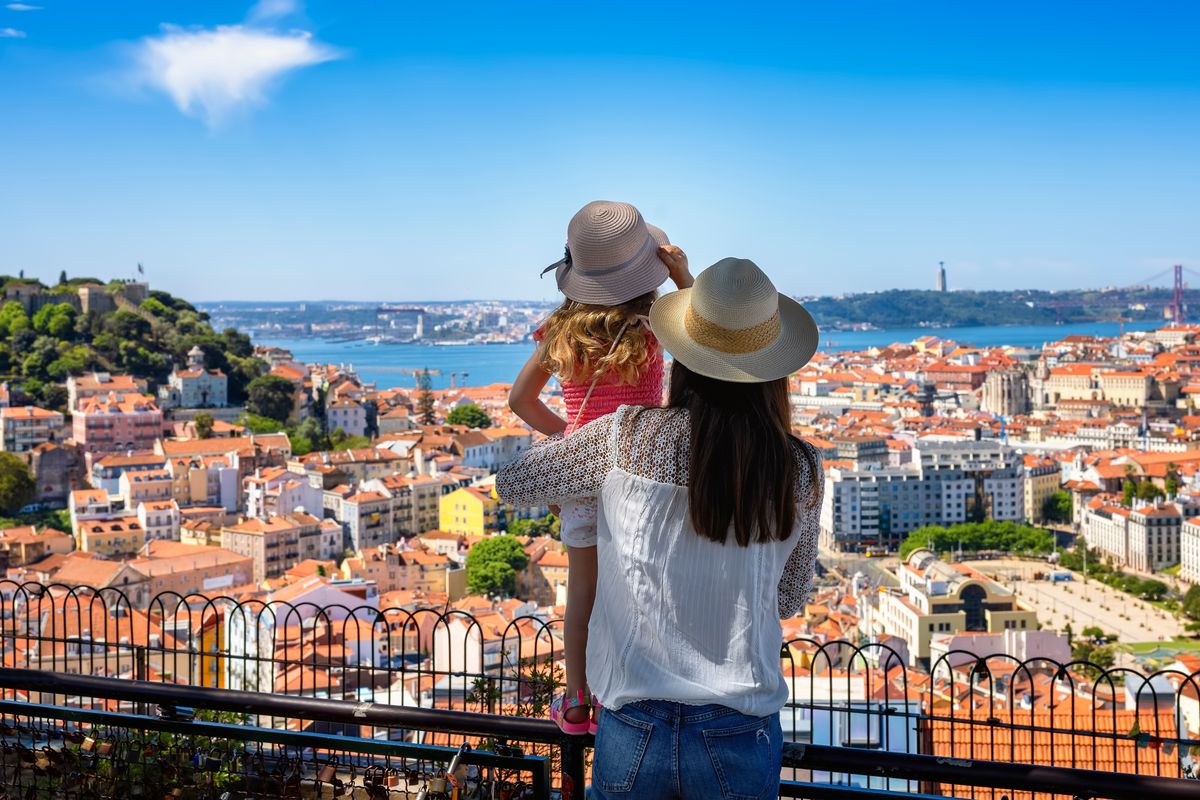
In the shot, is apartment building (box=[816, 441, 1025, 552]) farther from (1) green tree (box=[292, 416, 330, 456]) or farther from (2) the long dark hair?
(2) the long dark hair

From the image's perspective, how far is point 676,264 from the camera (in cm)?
117

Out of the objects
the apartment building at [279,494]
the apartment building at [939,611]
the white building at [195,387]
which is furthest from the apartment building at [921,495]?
the white building at [195,387]

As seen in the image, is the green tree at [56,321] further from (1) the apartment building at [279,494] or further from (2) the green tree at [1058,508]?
(2) the green tree at [1058,508]

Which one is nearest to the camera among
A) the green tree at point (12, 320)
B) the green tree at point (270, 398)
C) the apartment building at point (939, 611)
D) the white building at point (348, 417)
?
the apartment building at point (939, 611)

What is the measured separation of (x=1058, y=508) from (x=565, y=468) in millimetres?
25079

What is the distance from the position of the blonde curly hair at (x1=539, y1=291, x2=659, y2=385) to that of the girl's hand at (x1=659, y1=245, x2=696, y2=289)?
0.08m

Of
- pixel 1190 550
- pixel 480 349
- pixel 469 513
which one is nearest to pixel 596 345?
pixel 469 513

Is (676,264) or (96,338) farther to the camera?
(96,338)

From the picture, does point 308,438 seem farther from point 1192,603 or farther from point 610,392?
point 610,392

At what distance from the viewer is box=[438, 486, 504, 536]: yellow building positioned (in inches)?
788

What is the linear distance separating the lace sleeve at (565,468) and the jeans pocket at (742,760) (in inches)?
8.3

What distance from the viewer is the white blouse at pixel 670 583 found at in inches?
36.1

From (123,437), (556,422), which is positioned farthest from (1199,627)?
(123,437)

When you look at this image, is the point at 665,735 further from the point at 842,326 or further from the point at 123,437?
the point at 842,326
